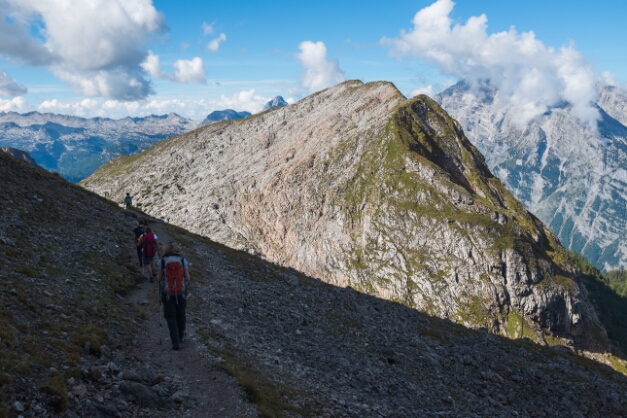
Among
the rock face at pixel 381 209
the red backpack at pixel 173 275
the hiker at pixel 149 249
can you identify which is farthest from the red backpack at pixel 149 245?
the rock face at pixel 381 209

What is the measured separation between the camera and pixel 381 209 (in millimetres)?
144500

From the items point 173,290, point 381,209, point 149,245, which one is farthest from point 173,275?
point 381,209

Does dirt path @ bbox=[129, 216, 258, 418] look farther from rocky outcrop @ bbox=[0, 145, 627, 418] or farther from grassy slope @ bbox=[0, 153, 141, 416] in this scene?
grassy slope @ bbox=[0, 153, 141, 416]

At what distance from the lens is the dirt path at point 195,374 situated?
548 inches

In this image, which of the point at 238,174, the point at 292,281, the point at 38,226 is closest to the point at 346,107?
the point at 238,174

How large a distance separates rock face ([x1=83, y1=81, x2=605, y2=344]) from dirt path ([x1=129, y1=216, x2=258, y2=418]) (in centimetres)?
11856

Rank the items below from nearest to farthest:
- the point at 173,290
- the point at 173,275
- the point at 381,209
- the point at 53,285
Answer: the point at 173,290 < the point at 173,275 < the point at 53,285 < the point at 381,209

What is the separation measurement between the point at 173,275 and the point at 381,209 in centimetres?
13017

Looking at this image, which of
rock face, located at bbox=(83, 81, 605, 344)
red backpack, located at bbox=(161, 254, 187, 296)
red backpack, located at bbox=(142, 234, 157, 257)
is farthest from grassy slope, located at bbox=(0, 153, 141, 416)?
rock face, located at bbox=(83, 81, 605, 344)

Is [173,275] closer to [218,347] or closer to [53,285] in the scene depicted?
[218,347]

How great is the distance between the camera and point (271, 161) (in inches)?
6644

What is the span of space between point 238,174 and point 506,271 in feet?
342

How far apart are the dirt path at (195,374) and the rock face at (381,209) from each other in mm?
118561

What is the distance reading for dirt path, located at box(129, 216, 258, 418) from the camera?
13.9 metres
